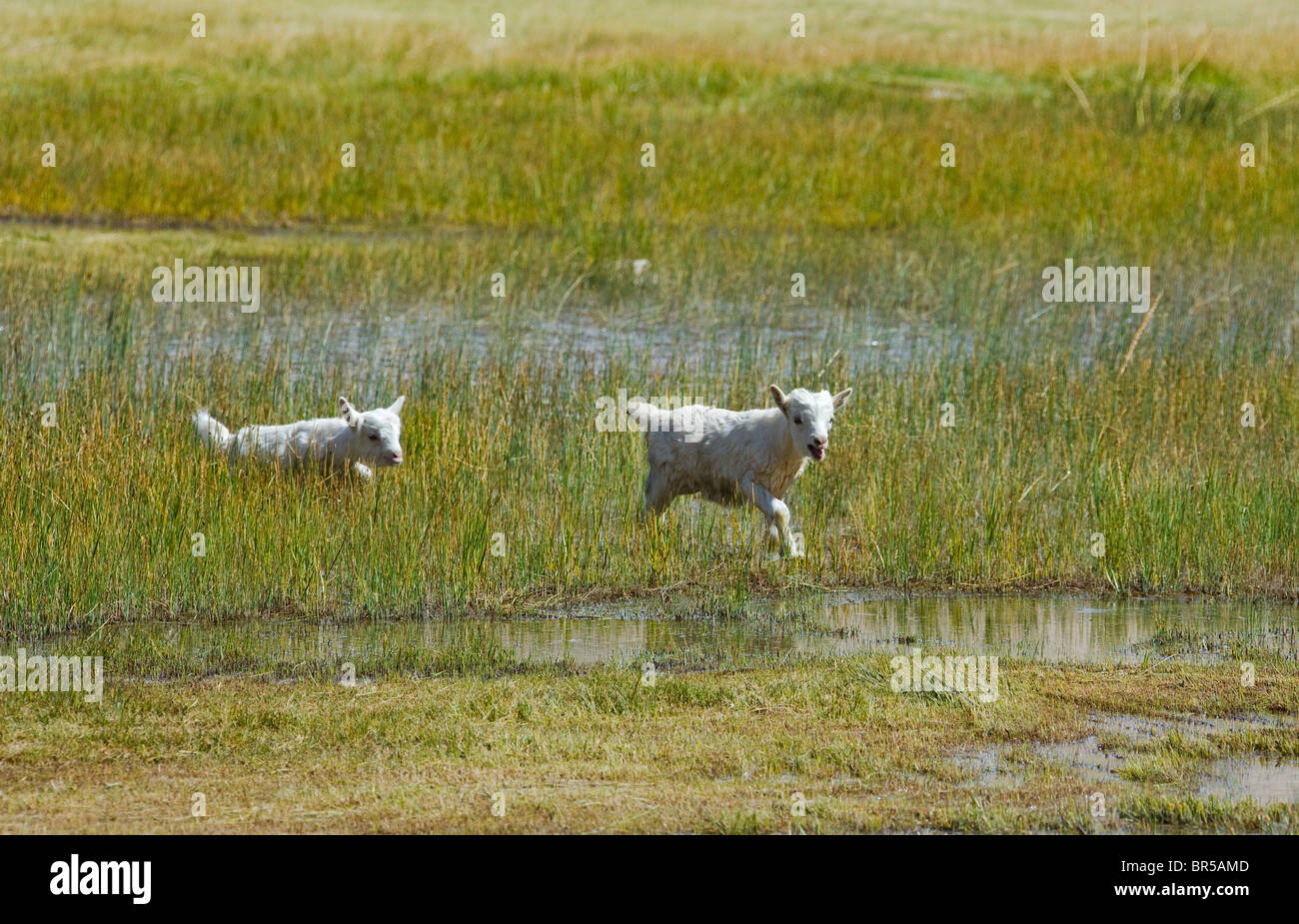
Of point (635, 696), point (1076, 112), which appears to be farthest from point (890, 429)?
point (1076, 112)

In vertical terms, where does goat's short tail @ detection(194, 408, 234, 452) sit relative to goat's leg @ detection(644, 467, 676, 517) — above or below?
above

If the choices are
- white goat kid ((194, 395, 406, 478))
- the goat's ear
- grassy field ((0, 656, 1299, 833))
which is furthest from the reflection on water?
the goat's ear

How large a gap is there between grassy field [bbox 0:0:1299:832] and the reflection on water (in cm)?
24

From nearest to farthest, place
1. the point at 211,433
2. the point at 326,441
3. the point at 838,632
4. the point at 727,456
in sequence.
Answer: the point at 838,632 < the point at 727,456 < the point at 326,441 < the point at 211,433

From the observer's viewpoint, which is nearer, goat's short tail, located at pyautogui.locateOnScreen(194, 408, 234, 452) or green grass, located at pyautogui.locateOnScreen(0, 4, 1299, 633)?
green grass, located at pyautogui.locateOnScreen(0, 4, 1299, 633)

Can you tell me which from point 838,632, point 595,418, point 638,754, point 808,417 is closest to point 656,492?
point 808,417

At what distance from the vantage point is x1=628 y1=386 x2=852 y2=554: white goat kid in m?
11.4

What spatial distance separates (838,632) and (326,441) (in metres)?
3.97

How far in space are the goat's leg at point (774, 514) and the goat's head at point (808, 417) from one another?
18.0 inches

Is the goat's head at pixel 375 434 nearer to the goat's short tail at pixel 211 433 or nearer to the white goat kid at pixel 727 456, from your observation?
the goat's short tail at pixel 211 433

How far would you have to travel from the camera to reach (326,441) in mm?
12031

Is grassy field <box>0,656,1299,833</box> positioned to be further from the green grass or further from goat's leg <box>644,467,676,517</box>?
goat's leg <box>644,467,676,517</box>

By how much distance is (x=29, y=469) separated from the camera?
1123 centimetres

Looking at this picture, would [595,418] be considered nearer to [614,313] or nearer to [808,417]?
[808,417]
